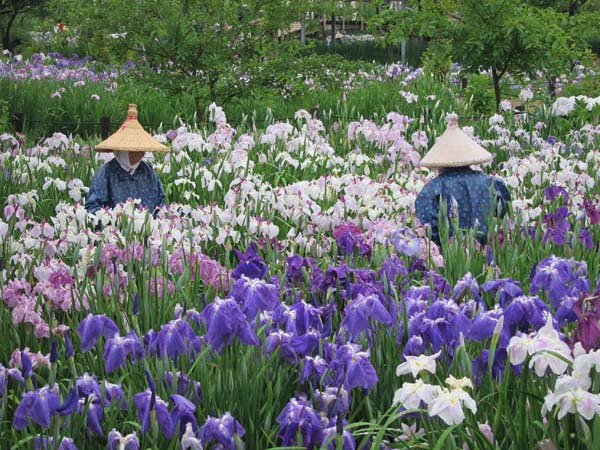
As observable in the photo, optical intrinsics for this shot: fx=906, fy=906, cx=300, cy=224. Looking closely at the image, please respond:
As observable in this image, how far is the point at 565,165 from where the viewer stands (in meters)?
6.36

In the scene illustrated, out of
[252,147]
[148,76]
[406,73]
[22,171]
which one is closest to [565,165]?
[252,147]

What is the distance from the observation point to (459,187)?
16.4ft

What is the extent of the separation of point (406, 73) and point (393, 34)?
4744mm

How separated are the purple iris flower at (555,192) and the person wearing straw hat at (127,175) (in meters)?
2.30

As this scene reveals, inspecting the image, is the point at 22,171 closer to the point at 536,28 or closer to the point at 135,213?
the point at 135,213

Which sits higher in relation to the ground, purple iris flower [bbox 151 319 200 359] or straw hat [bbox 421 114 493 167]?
purple iris flower [bbox 151 319 200 359]

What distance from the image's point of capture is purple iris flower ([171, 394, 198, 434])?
2.12 metres

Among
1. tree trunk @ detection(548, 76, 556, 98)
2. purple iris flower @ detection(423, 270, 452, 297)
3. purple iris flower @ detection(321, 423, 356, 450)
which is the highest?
purple iris flower @ detection(321, 423, 356, 450)

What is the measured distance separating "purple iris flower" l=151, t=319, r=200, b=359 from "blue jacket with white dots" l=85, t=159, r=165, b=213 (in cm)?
303

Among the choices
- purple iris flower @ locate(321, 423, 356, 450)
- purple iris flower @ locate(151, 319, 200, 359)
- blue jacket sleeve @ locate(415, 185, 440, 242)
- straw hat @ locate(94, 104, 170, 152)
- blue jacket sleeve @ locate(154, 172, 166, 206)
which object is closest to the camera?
purple iris flower @ locate(321, 423, 356, 450)

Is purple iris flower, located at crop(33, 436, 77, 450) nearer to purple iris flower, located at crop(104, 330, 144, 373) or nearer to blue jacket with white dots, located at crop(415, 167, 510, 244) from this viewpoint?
purple iris flower, located at crop(104, 330, 144, 373)

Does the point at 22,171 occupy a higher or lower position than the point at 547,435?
lower

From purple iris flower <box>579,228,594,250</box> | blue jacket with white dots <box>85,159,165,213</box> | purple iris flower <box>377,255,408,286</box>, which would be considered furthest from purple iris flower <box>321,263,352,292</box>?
blue jacket with white dots <box>85,159,165,213</box>

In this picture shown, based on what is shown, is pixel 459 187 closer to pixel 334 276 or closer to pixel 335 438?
pixel 334 276
